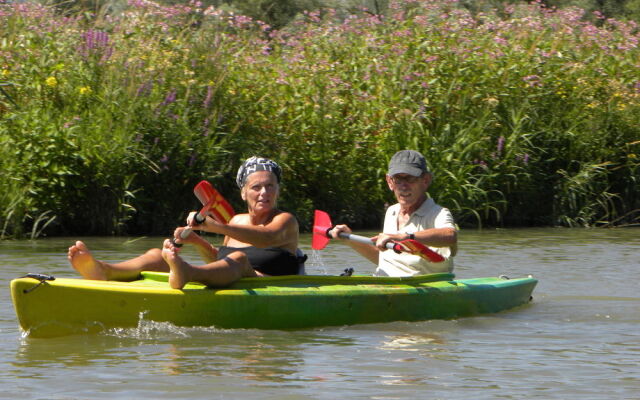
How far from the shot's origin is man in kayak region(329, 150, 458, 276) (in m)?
7.68

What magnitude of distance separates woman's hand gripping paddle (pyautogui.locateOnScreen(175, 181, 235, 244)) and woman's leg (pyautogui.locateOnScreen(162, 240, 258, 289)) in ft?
0.55

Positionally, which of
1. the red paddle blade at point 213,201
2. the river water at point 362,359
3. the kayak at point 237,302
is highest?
the red paddle blade at point 213,201

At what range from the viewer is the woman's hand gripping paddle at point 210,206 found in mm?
6754

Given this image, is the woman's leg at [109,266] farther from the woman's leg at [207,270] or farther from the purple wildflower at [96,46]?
the purple wildflower at [96,46]

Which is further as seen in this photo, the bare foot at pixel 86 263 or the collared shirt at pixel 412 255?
the collared shirt at pixel 412 255

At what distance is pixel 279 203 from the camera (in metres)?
13.1

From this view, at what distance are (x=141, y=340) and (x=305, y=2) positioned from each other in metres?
17.5

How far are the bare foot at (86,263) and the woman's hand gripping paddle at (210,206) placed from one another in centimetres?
68

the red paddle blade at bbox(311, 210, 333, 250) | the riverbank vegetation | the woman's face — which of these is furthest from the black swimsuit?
the riverbank vegetation

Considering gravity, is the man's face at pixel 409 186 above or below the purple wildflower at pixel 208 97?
below

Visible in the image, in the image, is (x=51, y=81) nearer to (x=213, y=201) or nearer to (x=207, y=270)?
(x=213, y=201)

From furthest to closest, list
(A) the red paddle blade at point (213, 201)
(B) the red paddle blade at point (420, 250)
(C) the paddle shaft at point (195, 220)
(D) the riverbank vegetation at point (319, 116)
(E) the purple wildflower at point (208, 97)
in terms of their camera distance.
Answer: (E) the purple wildflower at point (208, 97), (D) the riverbank vegetation at point (319, 116), (B) the red paddle blade at point (420, 250), (A) the red paddle blade at point (213, 201), (C) the paddle shaft at point (195, 220)

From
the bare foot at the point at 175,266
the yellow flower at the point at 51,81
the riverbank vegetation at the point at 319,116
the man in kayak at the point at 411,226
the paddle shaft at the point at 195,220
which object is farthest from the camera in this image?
the yellow flower at the point at 51,81

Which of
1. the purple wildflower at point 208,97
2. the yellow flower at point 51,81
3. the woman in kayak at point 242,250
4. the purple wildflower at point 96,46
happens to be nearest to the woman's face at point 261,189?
the woman in kayak at point 242,250
